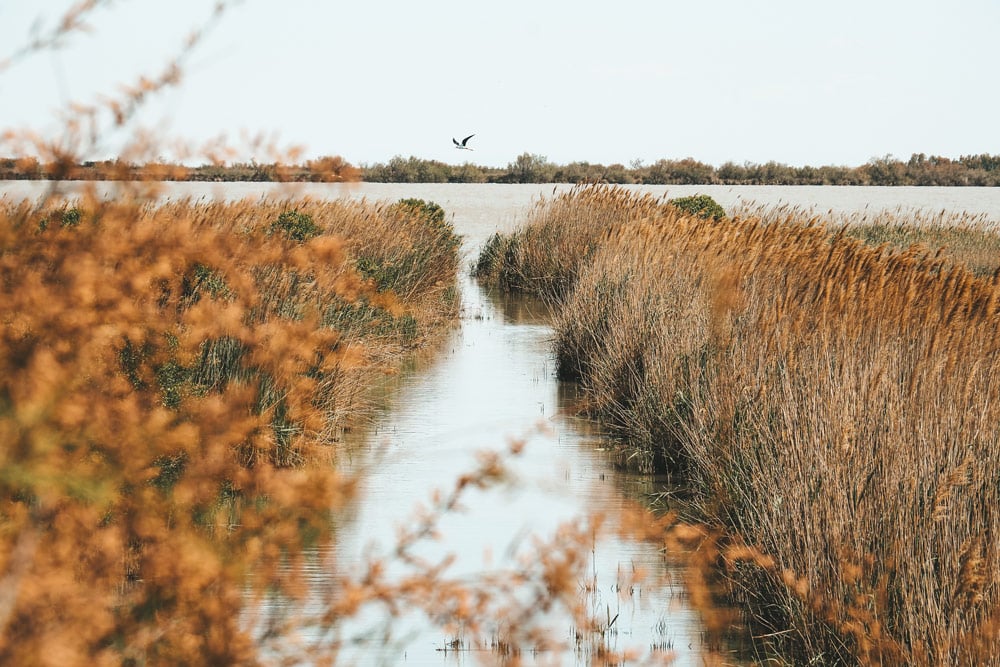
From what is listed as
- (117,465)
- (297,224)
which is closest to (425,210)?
(297,224)

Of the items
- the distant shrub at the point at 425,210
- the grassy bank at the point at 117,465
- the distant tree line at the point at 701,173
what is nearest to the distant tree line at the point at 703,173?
the distant tree line at the point at 701,173

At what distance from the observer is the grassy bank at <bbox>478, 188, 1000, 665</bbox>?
4707 mm

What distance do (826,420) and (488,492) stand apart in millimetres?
3058

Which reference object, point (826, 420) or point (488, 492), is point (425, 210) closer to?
point (488, 492)

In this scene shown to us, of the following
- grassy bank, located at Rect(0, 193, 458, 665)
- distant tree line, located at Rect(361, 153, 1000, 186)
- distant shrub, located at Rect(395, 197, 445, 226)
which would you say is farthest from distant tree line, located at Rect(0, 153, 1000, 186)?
grassy bank, located at Rect(0, 193, 458, 665)

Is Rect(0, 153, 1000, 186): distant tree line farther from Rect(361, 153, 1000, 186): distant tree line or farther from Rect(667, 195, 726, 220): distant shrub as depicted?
Rect(667, 195, 726, 220): distant shrub

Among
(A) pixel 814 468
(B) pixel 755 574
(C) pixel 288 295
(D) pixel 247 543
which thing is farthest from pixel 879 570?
(C) pixel 288 295

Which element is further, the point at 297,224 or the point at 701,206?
the point at 701,206

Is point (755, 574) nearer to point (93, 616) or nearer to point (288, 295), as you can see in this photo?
point (93, 616)

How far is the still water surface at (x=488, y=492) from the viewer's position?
18.4 feet

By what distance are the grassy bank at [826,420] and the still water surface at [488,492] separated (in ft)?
1.49

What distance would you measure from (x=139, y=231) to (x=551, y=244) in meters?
20.5

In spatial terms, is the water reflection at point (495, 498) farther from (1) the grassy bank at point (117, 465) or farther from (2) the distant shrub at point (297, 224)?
(2) the distant shrub at point (297, 224)

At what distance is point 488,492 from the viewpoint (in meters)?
8.46
